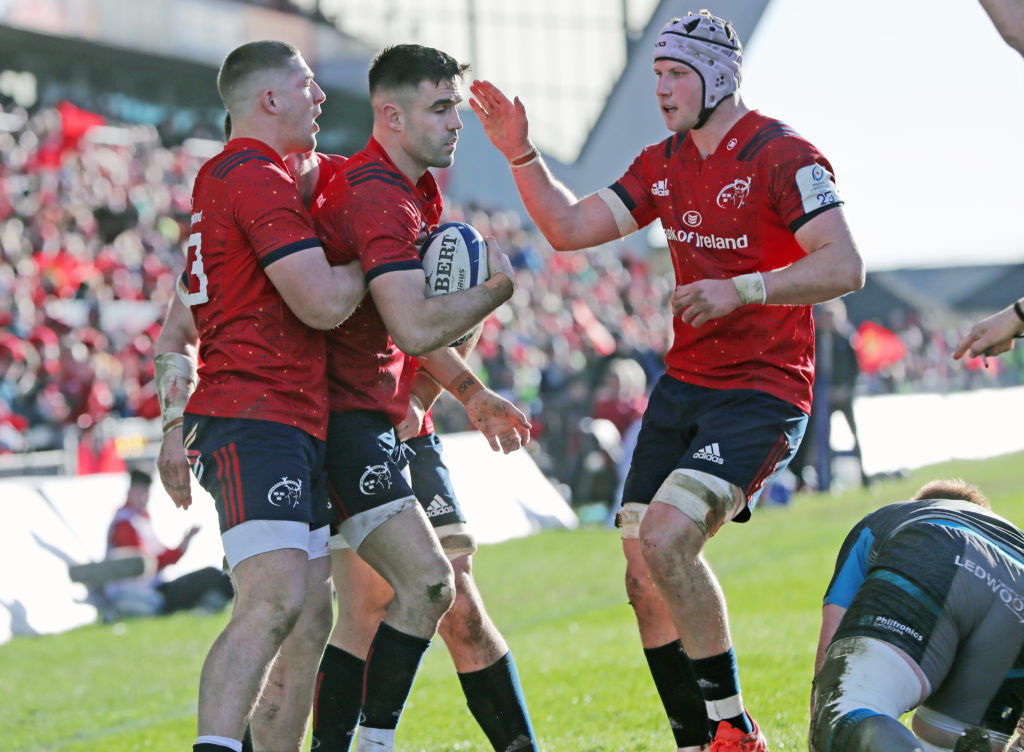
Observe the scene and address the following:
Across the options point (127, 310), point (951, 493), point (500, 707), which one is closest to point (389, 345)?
point (500, 707)

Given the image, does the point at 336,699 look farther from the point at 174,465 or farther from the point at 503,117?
the point at 503,117

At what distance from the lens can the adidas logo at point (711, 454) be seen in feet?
15.4

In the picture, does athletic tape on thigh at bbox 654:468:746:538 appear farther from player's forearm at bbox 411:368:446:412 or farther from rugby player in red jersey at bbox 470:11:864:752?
player's forearm at bbox 411:368:446:412

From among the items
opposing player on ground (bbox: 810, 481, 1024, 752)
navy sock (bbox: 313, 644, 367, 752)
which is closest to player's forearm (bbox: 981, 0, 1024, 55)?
opposing player on ground (bbox: 810, 481, 1024, 752)

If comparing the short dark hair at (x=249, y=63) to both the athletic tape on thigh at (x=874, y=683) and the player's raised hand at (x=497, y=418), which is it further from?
the athletic tape on thigh at (x=874, y=683)

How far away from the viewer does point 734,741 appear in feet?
14.9

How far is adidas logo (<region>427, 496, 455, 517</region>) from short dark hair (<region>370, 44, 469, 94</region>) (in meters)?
1.57

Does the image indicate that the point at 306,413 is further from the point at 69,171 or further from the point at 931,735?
the point at 69,171

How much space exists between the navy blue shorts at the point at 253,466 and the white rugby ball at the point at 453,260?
721mm

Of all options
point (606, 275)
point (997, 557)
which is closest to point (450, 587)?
point (997, 557)

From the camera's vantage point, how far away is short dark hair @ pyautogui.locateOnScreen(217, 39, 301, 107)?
4.34 metres

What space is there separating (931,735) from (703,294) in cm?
164

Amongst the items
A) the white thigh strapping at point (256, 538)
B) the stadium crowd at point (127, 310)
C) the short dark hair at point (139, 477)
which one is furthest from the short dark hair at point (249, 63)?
the stadium crowd at point (127, 310)

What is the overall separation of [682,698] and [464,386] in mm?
1490
